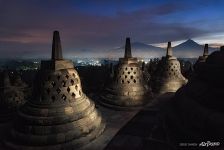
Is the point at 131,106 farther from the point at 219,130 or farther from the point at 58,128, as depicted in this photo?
the point at 219,130

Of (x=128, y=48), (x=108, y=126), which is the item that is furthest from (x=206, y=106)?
(x=128, y=48)

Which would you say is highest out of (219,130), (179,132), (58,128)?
(219,130)

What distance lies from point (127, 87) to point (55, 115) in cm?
830

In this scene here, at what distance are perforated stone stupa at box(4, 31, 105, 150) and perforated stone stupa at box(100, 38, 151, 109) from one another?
5.67 metres

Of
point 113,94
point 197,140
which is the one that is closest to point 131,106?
point 113,94

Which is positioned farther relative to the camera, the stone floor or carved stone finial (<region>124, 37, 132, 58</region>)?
carved stone finial (<region>124, 37, 132, 58</region>)

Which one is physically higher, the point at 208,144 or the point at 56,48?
the point at 56,48

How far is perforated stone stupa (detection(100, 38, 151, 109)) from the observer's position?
1747cm

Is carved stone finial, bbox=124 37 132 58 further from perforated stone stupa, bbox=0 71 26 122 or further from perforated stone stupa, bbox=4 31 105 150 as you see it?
perforated stone stupa, bbox=0 71 26 122

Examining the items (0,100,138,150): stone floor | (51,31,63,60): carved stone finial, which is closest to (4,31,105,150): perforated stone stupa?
(51,31,63,60): carved stone finial

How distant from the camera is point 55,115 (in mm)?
10898

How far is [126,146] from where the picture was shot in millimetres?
8375

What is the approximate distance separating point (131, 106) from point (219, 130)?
37.7ft

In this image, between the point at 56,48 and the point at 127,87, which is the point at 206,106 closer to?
the point at 56,48
